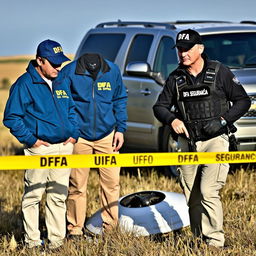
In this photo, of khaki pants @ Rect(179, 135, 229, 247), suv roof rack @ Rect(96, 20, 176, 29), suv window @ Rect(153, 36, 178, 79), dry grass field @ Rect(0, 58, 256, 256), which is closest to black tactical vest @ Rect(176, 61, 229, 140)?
khaki pants @ Rect(179, 135, 229, 247)

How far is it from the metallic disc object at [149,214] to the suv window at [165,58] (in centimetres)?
283

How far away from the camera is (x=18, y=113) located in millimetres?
7129

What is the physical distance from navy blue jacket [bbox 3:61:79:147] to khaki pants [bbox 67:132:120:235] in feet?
2.78

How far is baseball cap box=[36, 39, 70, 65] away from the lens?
23.6 feet

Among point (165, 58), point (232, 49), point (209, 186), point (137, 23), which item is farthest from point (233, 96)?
point (137, 23)

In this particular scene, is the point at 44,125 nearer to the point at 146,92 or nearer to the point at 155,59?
the point at 146,92

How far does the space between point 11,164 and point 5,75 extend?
171ft

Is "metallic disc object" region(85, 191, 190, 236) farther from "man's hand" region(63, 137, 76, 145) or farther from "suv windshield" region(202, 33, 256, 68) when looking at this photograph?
"suv windshield" region(202, 33, 256, 68)

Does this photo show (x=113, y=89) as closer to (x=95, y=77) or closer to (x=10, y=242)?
(x=95, y=77)

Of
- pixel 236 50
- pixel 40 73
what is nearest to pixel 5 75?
pixel 236 50

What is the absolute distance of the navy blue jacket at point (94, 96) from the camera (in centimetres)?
809

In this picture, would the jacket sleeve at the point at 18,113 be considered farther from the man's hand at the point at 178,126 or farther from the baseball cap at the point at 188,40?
the baseball cap at the point at 188,40

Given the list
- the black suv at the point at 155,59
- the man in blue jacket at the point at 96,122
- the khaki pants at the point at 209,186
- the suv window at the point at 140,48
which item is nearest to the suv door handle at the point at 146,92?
the black suv at the point at 155,59

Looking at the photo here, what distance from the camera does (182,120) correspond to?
7168mm
